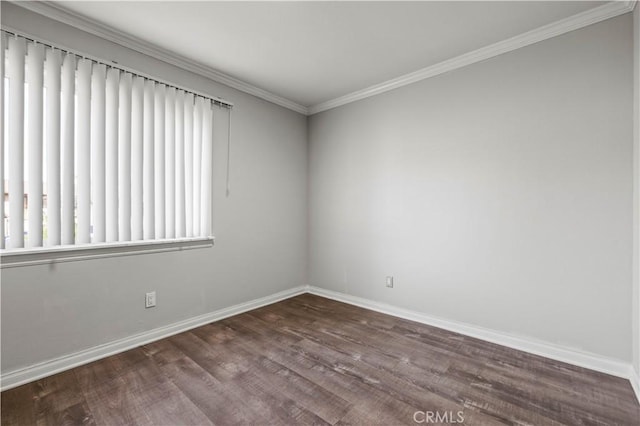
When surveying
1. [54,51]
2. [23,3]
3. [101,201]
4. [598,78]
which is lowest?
[101,201]

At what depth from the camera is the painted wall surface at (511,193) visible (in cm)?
207

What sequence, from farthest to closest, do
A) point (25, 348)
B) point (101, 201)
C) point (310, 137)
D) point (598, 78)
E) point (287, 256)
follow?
point (310, 137), point (287, 256), point (101, 201), point (598, 78), point (25, 348)

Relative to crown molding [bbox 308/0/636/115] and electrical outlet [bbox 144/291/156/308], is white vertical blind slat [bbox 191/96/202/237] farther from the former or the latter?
crown molding [bbox 308/0/636/115]

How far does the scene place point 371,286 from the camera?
3371mm

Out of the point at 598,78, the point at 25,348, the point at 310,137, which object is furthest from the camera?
the point at 310,137

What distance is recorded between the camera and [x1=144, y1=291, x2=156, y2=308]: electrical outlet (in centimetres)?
251

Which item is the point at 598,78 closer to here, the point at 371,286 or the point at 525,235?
the point at 525,235

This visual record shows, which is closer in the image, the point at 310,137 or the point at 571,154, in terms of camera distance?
the point at 571,154

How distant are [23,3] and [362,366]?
3.36m

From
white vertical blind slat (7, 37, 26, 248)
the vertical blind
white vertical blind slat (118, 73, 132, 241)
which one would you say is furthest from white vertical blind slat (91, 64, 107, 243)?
white vertical blind slat (7, 37, 26, 248)

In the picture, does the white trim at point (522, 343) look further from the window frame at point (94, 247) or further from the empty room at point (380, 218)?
the window frame at point (94, 247)

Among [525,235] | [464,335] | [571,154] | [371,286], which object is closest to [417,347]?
[464,335]

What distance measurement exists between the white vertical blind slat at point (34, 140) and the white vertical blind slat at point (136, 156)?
1.82 ft

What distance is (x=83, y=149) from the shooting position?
7.07 ft
